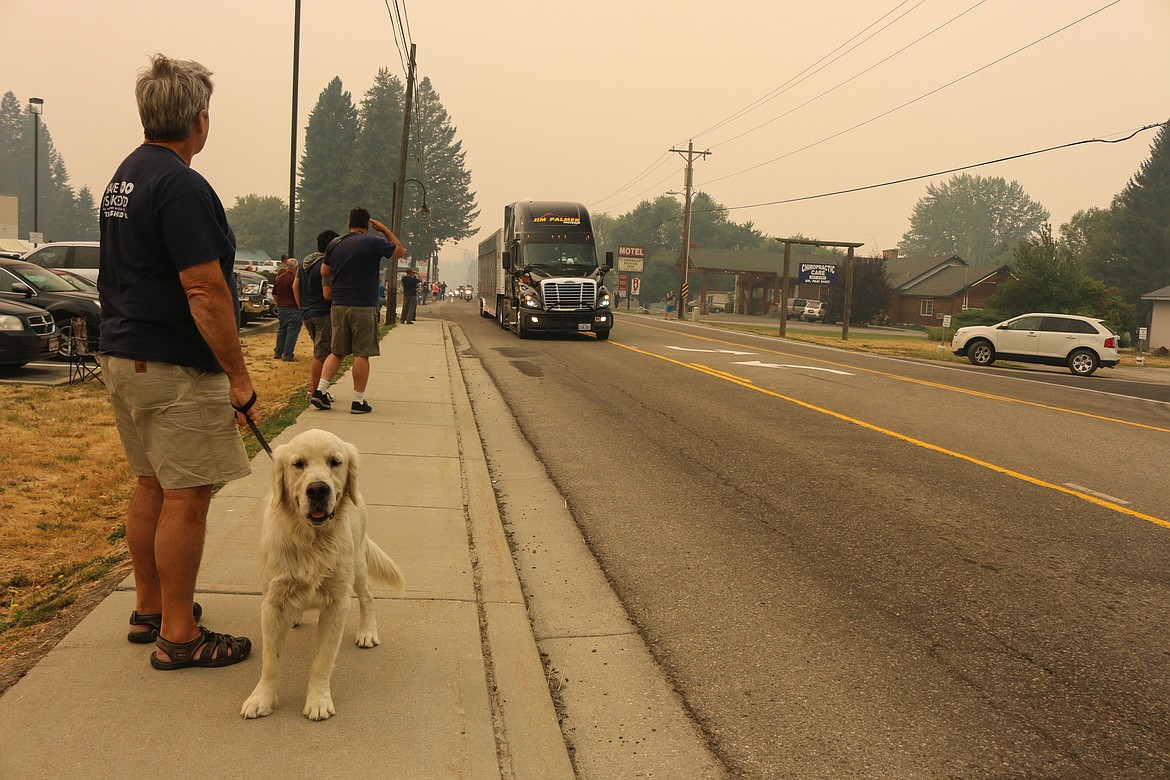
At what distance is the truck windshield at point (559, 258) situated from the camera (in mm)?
26703

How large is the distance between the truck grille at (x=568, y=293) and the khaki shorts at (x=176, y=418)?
22124 mm

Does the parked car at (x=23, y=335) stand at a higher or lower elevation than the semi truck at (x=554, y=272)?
lower

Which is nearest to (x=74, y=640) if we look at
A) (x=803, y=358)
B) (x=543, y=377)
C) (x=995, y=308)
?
(x=543, y=377)

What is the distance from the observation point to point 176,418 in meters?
3.66

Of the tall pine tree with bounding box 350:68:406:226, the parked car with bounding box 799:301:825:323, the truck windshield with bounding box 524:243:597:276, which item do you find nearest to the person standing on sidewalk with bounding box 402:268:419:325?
the truck windshield with bounding box 524:243:597:276

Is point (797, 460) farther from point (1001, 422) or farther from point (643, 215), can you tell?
point (643, 215)

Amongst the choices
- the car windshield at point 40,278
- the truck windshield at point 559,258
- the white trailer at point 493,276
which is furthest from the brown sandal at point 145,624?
the white trailer at point 493,276

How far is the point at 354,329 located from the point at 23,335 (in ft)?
20.8

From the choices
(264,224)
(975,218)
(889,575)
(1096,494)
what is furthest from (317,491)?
(975,218)

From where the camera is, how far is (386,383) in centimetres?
1352

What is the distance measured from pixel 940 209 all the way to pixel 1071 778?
644 feet

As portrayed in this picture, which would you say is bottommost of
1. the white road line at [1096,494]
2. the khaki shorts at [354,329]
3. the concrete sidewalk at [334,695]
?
the concrete sidewalk at [334,695]

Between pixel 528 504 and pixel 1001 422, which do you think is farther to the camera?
pixel 1001 422

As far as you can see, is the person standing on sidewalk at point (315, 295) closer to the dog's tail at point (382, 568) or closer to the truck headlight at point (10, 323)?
the truck headlight at point (10, 323)
